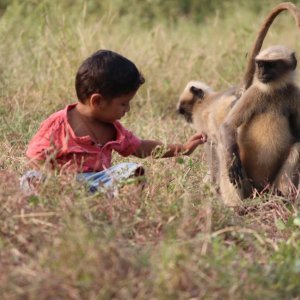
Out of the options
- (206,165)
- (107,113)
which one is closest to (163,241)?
(107,113)

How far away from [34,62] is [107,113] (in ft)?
11.0

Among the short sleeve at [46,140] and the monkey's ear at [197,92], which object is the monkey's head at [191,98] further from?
the short sleeve at [46,140]

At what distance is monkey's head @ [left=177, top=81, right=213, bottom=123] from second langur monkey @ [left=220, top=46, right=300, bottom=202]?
4.50 feet

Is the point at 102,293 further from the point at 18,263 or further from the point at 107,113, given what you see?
the point at 107,113

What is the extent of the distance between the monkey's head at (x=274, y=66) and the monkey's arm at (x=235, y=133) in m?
0.14

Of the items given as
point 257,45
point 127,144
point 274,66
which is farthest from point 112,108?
point 257,45

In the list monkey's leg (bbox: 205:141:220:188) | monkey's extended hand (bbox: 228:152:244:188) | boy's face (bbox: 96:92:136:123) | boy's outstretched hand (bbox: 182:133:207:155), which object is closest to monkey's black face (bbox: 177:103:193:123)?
monkey's leg (bbox: 205:141:220:188)

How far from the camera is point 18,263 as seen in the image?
3.38m

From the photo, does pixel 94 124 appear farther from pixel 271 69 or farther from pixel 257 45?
pixel 257 45

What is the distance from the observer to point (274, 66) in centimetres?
535

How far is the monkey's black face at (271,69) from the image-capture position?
208 inches

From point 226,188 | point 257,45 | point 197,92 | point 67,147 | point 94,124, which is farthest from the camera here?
point 197,92

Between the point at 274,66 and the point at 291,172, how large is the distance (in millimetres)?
608

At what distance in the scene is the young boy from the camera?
4.49m
